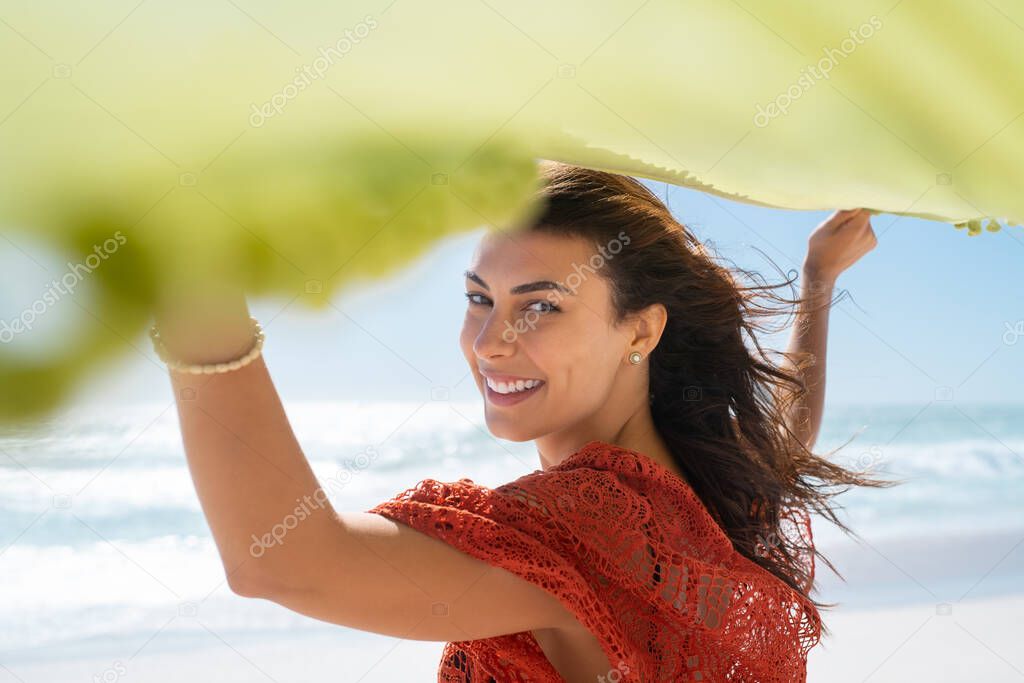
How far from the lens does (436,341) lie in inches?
456

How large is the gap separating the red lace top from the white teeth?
5.5 inches

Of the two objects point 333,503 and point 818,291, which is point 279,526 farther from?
point 333,503

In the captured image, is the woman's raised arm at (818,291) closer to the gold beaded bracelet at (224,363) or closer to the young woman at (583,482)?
the young woman at (583,482)

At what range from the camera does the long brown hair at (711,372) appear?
1525mm

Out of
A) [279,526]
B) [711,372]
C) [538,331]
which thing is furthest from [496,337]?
[279,526]

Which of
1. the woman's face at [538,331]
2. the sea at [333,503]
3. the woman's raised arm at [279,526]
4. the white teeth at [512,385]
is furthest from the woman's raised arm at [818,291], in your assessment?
the sea at [333,503]

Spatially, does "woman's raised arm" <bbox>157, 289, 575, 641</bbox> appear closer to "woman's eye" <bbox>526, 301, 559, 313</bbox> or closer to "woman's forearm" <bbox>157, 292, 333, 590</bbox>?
"woman's forearm" <bbox>157, 292, 333, 590</bbox>

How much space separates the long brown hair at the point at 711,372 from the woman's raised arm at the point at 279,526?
62 cm

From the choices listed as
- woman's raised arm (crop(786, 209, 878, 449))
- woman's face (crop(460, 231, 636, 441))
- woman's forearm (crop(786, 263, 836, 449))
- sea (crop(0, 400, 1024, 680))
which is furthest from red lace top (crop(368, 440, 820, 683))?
sea (crop(0, 400, 1024, 680))

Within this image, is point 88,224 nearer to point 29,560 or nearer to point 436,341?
point 29,560

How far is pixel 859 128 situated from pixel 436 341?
11019 mm

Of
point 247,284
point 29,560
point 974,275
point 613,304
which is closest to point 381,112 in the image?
point 247,284

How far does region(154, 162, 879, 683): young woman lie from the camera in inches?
28.6

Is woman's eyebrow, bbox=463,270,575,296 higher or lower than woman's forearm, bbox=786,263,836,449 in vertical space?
lower
